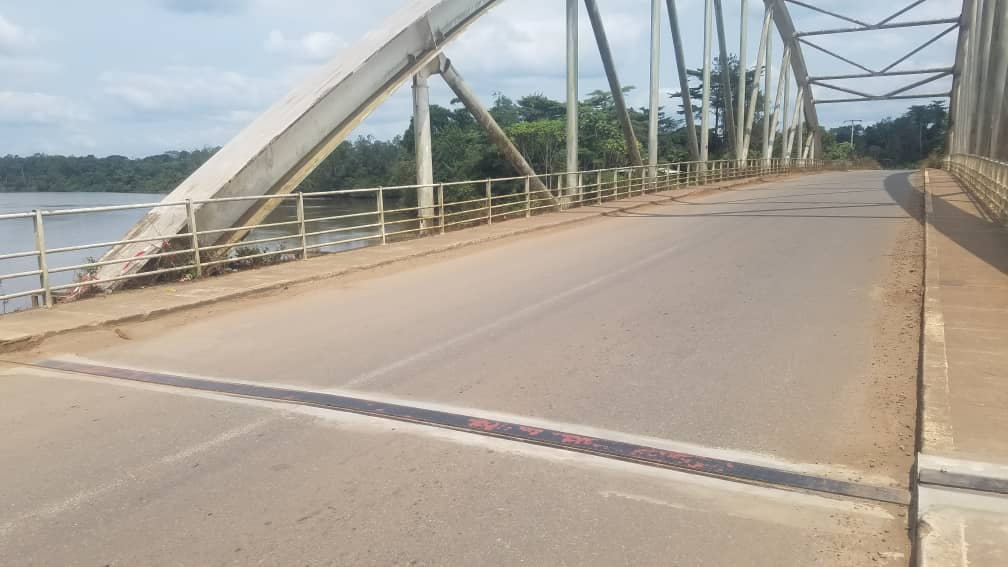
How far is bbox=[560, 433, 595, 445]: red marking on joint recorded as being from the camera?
4.33 metres

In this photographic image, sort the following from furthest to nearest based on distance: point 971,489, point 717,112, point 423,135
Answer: point 717,112 → point 423,135 → point 971,489

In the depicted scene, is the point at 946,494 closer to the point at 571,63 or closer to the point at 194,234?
the point at 194,234

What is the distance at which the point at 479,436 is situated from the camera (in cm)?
446

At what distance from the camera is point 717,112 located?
3282 inches

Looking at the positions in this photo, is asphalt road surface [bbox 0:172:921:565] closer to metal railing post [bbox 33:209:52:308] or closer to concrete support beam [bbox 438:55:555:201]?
metal railing post [bbox 33:209:52:308]

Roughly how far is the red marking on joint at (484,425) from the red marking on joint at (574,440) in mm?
440

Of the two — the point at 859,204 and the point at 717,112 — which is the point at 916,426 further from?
the point at 717,112

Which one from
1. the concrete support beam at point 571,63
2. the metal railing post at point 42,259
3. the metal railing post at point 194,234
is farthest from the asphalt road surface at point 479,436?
the concrete support beam at point 571,63

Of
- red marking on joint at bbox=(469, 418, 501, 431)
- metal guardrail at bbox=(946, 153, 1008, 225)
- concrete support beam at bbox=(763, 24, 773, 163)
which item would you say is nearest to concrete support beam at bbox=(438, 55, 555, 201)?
metal guardrail at bbox=(946, 153, 1008, 225)

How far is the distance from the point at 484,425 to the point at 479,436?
7.8 inches

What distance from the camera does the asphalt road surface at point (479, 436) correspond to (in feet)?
10.7

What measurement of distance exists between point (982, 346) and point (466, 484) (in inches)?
178

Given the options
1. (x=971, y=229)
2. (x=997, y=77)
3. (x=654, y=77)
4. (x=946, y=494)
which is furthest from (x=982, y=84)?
(x=946, y=494)

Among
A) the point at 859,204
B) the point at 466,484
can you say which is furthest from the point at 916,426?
the point at 859,204
